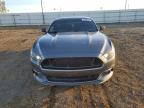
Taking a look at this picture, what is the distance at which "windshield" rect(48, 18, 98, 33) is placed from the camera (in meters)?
6.50

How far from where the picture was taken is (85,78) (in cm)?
459

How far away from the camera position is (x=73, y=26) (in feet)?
21.7

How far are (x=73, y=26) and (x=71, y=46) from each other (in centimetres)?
193

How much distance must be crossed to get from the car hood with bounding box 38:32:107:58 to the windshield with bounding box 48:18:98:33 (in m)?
0.95

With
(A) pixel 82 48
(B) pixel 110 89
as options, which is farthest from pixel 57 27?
(B) pixel 110 89

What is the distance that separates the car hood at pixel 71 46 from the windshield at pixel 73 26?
3.10 ft

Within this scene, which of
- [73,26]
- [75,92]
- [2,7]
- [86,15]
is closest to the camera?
[75,92]

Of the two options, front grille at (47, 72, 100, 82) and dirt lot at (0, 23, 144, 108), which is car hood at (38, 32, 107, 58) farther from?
dirt lot at (0, 23, 144, 108)

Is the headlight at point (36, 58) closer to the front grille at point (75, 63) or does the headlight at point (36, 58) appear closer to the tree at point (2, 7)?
the front grille at point (75, 63)

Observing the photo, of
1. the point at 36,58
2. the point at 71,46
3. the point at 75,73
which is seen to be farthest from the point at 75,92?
the point at 36,58

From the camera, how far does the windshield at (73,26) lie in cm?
650

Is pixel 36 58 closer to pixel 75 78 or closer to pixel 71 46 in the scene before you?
pixel 71 46

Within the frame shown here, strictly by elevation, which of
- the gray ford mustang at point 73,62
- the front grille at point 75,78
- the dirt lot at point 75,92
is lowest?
the dirt lot at point 75,92

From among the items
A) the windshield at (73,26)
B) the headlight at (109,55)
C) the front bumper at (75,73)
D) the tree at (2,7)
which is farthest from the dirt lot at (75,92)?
the tree at (2,7)
